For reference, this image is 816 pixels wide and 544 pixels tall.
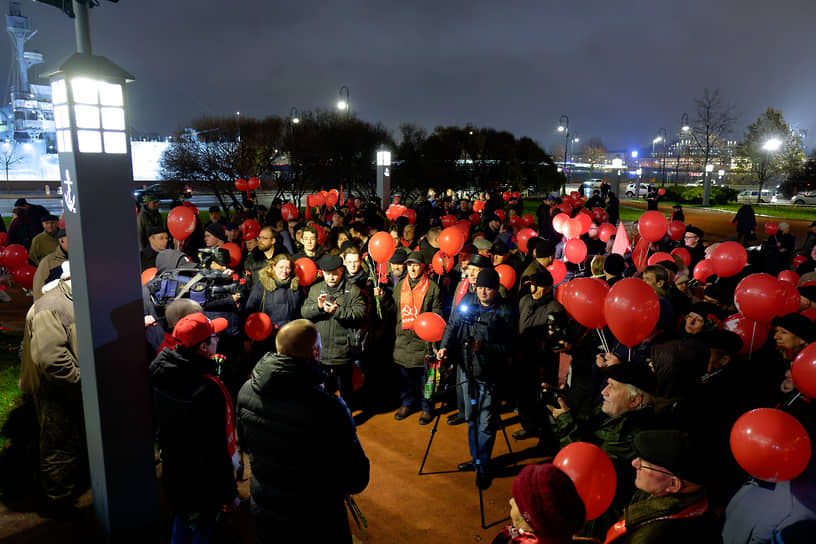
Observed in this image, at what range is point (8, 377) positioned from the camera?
6.99m

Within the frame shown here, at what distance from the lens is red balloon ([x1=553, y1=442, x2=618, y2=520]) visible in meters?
2.38

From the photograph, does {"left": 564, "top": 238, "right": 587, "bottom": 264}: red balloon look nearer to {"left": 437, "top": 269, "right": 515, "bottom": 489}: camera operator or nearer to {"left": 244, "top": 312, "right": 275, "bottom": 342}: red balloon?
{"left": 437, "top": 269, "right": 515, "bottom": 489}: camera operator

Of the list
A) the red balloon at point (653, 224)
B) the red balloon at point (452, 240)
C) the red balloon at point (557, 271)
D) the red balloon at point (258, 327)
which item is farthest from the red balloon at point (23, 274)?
the red balloon at point (653, 224)

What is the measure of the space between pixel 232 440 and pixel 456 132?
3227 cm

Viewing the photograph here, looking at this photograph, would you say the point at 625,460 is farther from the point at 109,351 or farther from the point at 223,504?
the point at 109,351

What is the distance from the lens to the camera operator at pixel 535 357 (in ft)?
17.5

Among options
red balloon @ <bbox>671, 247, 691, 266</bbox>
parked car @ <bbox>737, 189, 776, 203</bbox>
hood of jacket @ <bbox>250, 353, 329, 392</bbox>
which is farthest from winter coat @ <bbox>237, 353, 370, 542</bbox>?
parked car @ <bbox>737, 189, 776, 203</bbox>

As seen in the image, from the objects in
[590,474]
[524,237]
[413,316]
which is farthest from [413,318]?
[524,237]

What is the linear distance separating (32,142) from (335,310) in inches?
2876

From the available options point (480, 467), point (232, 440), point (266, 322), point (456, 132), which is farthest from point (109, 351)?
point (456, 132)

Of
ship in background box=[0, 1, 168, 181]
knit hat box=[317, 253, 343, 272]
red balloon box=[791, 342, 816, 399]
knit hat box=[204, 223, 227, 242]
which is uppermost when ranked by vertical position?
ship in background box=[0, 1, 168, 181]

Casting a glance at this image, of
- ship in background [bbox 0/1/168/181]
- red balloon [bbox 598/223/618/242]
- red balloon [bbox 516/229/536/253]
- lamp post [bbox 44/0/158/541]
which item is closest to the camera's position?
lamp post [bbox 44/0/158/541]

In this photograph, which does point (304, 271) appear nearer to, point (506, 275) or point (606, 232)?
point (506, 275)

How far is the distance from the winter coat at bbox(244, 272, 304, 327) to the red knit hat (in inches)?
161
